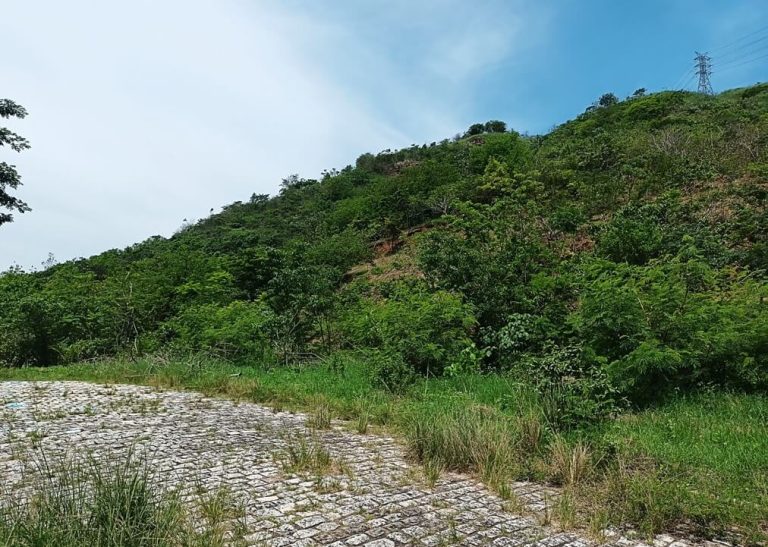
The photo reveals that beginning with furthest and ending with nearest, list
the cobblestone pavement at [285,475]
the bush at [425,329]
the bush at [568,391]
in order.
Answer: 1. the bush at [425,329]
2. the bush at [568,391]
3. the cobblestone pavement at [285,475]

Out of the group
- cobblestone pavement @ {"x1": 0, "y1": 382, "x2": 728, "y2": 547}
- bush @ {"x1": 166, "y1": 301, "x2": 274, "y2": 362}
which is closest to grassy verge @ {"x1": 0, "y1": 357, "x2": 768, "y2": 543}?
cobblestone pavement @ {"x1": 0, "y1": 382, "x2": 728, "y2": 547}

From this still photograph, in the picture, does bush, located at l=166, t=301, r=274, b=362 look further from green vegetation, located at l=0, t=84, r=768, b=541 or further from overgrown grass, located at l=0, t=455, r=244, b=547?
overgrown grass, located at l=0, t=455, r=244, b=547

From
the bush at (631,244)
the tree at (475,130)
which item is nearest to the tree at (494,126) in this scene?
the tree at (475,130)

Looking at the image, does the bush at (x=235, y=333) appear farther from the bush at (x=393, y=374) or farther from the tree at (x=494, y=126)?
the tree at (x=494, y=126)

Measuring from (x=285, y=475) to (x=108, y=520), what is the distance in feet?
6.85

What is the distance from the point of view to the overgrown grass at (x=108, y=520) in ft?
9.81

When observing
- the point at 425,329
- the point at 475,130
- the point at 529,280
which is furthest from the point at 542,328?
the point at 475,130

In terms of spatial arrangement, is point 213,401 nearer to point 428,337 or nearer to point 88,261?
point 428,337

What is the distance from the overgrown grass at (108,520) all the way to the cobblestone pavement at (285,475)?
1.57ft

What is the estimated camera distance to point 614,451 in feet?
16.2

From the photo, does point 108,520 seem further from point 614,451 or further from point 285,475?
point 614,451

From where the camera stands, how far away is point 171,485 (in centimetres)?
475

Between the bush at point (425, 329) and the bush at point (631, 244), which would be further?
the bush at point (631, 244)

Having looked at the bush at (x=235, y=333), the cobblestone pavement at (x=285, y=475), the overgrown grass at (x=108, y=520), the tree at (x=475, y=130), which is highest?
the tree at (x=475, y=130)
